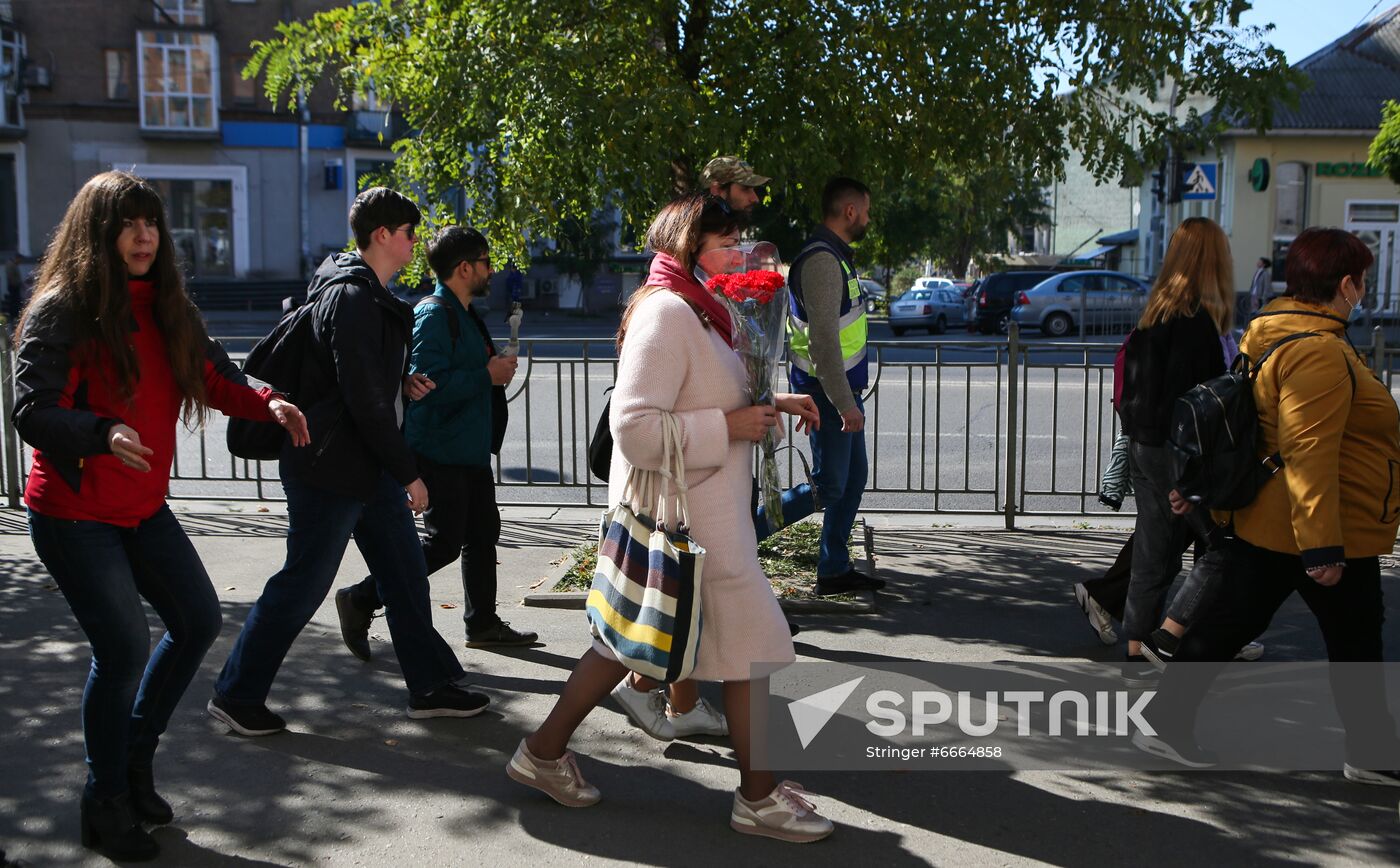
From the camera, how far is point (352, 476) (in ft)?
14.9

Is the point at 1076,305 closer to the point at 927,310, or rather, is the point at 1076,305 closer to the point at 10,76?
the point at 927,310

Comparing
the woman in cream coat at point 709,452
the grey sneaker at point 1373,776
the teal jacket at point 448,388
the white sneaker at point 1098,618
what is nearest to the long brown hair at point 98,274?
the woman in cream coat at point 709,452

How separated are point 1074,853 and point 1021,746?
860 mm

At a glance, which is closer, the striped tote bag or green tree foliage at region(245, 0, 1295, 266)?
the striped tote bag

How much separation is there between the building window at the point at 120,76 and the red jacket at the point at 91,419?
4231cm

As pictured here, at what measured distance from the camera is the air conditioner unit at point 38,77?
4053 cm

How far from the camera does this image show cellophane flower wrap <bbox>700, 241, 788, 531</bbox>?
4074 millimetres

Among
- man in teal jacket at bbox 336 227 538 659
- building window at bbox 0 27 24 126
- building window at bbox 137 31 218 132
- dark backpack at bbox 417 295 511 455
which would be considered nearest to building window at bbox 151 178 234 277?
building window at bbox 137 31 218 132

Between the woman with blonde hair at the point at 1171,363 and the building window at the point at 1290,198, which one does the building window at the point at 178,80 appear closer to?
the building window at the point at 1290,198

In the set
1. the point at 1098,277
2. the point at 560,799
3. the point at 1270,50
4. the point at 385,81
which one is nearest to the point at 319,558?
the point at 560,799

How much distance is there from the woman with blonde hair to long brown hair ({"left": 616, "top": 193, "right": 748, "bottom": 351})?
6.04 feet

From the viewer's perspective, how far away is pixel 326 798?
14.0 ft

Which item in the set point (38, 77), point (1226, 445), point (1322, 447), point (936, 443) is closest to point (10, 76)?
point (38, 77)

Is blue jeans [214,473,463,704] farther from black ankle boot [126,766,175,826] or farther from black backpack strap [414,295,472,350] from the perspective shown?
black backpack strap [414,295,472,350]
